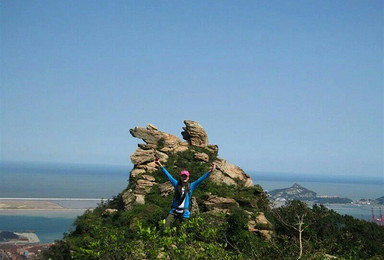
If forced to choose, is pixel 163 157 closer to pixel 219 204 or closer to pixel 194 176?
pixel 194 176

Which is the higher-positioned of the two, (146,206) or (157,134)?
(157,134)

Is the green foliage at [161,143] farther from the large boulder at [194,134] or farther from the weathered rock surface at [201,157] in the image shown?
the weathered rock surface at [201,157]

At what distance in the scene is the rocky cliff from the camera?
24116 millimetres

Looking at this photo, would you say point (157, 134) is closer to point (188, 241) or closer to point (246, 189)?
point (246, 189)

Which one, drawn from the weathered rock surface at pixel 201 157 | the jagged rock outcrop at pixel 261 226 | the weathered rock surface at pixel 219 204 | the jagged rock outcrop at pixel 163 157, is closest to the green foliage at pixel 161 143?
the jagged rock outcrop at pixel 163 157

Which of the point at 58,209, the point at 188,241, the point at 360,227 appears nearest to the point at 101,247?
the point at 188,241

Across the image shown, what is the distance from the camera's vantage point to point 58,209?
10862cm

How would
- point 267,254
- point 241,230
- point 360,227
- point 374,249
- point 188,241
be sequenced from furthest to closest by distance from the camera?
point 360,227
point 374,249
point 241,230
point 267,254
point 188,241

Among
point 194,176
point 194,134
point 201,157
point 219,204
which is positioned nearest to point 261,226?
point 219,204

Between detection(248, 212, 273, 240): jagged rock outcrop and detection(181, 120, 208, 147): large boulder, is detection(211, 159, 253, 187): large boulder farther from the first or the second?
detection(248, 212, 273, 240): jagged rock outcrop

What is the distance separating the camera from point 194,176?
28.1m

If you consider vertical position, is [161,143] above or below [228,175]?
above

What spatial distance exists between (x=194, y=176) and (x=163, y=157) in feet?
8.58

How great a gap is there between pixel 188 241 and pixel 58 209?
106 m
